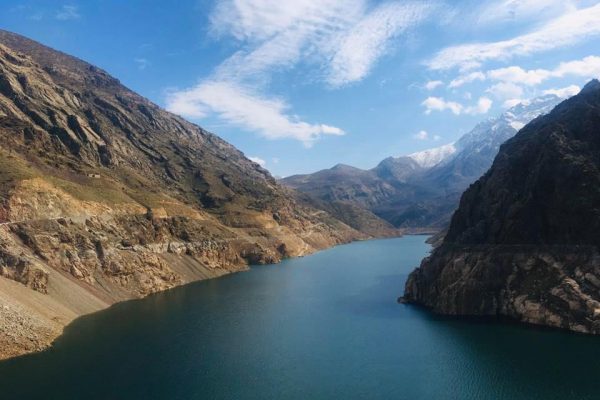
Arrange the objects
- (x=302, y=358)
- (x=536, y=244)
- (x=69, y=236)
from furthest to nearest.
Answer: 1. (x=69, y=236)
2. (x=536, y=244)
3. (x=302, y=358)

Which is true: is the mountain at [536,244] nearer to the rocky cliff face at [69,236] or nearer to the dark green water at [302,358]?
the dark green water at [302,358]

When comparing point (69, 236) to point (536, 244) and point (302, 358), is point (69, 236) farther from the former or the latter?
point (536, 244)


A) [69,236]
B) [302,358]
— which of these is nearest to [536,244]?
[302,358]

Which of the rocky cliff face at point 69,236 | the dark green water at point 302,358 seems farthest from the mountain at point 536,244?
the rocky cliff face at point 69,236

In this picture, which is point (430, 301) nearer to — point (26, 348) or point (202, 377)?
point (202, 377)

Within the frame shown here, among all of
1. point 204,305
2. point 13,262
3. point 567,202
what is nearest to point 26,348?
point 13,262
